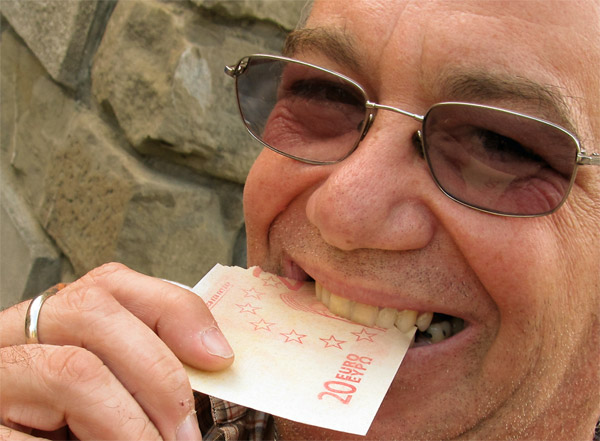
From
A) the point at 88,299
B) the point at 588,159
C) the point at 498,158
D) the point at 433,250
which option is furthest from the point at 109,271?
the point at 588,159

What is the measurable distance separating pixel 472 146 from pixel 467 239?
169mm

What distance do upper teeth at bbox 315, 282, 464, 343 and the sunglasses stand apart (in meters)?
0.26

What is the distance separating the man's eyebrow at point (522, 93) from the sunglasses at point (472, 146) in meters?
0.03

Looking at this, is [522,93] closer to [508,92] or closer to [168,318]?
[508,92]

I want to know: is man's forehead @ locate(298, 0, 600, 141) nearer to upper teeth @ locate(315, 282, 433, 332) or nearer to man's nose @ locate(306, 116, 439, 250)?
man's nose @ locate(306, 116, 439, 250)

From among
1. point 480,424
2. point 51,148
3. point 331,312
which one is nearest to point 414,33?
point 331,312

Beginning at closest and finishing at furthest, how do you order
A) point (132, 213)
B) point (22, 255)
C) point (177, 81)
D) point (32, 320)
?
point (32, 320) < point (177, 81) < point (132, 213) < point (22, 255)

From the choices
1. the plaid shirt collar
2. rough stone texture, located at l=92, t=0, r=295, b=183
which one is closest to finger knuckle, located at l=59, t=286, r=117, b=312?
the plaid shirt collar

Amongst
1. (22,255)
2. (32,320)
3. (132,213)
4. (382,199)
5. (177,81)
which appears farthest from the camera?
(22,255)

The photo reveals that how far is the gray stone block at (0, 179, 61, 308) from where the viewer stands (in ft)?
8.54

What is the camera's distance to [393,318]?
1.29 m

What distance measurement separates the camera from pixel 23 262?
104 inches

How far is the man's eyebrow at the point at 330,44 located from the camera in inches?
50.9

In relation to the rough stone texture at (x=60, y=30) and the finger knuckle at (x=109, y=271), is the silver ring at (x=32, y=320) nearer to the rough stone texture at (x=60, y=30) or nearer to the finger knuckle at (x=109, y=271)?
the finger knuckle at (x=109, y=271)
